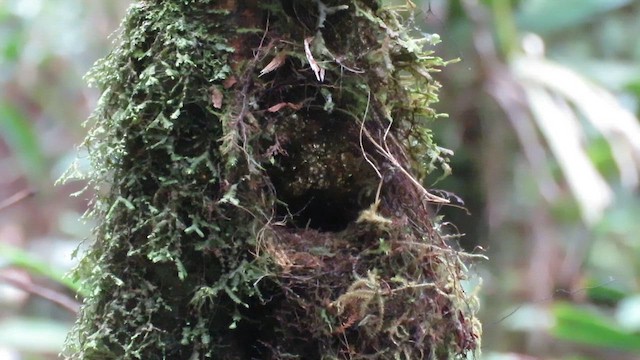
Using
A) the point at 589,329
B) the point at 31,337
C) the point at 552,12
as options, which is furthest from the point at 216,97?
the point at 552,12

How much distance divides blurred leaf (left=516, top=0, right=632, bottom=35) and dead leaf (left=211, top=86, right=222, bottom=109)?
2773 mm

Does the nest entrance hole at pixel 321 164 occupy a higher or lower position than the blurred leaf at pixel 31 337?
higher

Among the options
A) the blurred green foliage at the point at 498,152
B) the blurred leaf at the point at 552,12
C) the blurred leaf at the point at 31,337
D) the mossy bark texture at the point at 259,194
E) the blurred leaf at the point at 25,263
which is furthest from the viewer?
the blurred leaf at the point at 552,12

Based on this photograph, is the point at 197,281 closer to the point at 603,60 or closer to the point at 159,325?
the point at 159,325

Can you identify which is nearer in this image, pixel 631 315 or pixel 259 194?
pixel 259 194

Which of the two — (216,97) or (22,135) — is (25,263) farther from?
(22,135)

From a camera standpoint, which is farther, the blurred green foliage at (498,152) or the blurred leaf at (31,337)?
the blurred green foliage at (498,152)

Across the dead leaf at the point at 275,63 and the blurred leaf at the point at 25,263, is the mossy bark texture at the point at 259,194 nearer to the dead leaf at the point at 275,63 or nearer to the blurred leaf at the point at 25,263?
the dead leaf at the point at 275,63

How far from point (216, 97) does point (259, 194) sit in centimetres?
Result: 13

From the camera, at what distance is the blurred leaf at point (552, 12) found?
322 cm

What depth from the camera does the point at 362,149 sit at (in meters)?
0.84

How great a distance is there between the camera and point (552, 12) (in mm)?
3260

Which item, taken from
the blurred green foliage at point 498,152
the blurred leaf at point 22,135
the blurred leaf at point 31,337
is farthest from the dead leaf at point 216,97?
the blurred leaf at point 22,135

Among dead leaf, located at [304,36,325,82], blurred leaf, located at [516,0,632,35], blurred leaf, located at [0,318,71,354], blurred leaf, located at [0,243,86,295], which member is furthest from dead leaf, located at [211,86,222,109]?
blurred leaf, located at [516,0,632,35]
